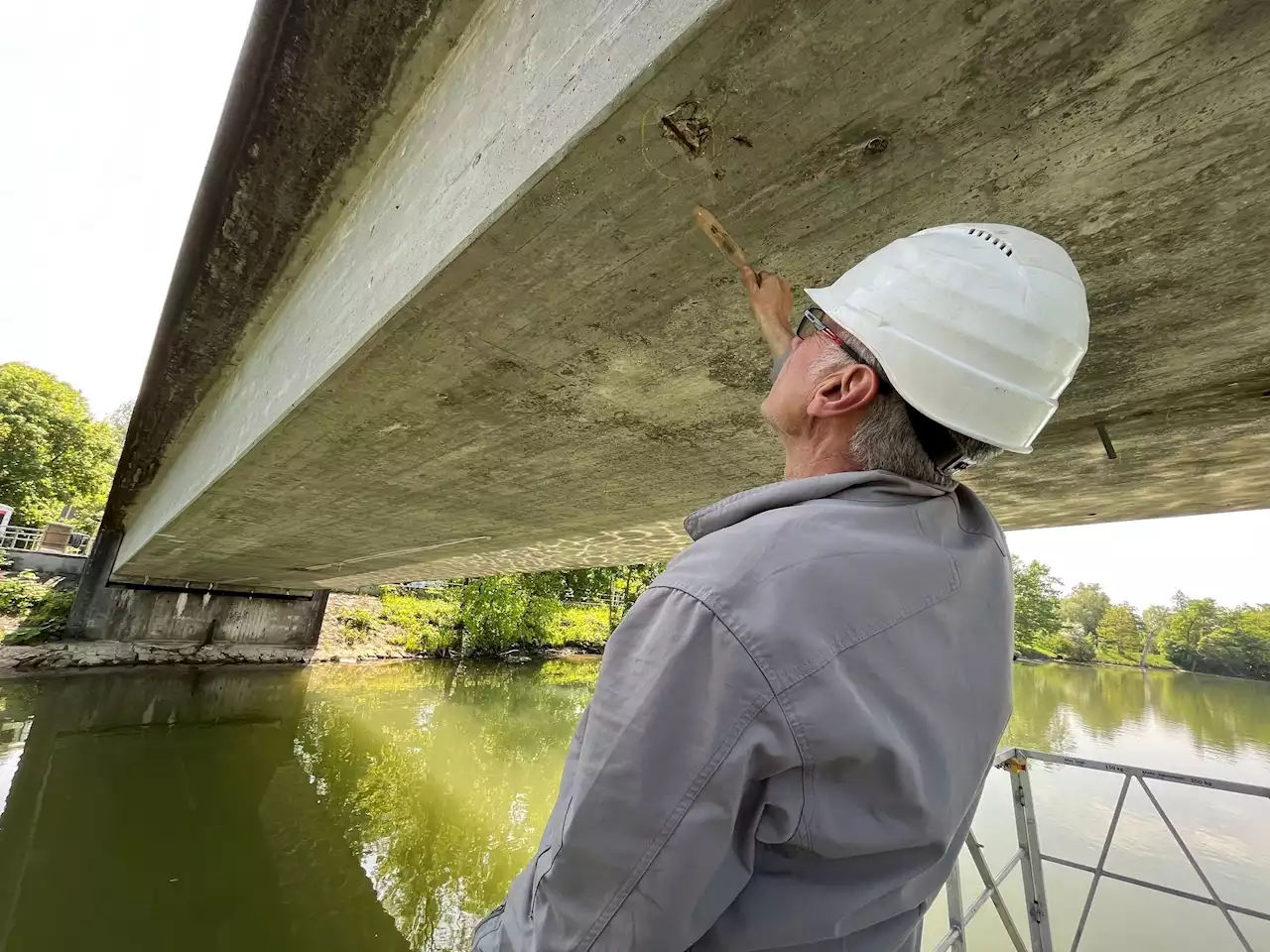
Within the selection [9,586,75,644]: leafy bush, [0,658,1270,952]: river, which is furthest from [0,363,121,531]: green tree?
[0,658,1270,952]: river

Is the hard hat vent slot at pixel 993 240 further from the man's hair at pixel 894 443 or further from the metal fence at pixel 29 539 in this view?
the metal fence at pixel 29 539

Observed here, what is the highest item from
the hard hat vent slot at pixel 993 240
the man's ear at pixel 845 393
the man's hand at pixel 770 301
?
the man's hand at pixel 770 301

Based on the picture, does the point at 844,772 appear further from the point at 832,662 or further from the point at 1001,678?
the point at 1001,678

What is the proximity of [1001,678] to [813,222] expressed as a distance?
47.6 inches

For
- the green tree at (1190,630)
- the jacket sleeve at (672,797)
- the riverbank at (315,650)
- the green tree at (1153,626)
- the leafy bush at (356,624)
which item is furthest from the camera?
the green tree at (1153,626)

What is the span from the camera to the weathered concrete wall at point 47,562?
47.7 ft

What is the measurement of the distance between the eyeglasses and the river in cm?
543

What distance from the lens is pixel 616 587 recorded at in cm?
2841

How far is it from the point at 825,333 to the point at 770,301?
1.61 feet

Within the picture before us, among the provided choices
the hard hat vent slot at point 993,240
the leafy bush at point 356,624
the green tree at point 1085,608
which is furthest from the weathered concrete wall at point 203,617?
the green tree at point 1085,608

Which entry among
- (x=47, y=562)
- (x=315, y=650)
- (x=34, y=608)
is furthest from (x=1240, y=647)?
(x=47, y=562)

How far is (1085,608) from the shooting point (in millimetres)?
58656

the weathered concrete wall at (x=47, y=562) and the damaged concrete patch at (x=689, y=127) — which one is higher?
the damaged concrete patch at (x=689, y=127)

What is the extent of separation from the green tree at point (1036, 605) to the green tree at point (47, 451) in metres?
58.7
